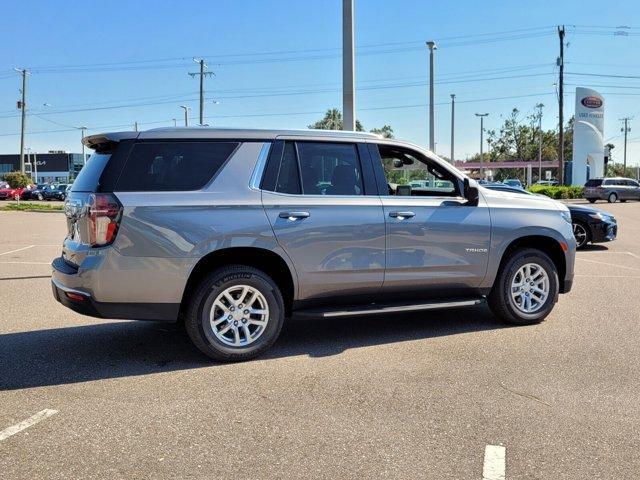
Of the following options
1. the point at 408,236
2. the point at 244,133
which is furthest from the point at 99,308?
the point at 408,236

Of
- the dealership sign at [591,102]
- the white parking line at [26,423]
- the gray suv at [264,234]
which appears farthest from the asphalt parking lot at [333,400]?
the dealership sign at [591,102]

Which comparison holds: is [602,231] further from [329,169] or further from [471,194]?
[329,169]

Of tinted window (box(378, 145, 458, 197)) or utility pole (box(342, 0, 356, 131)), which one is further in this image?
utility pole (box(342, 0, 356, 131))

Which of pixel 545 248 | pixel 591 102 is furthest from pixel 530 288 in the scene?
pixel 591 102

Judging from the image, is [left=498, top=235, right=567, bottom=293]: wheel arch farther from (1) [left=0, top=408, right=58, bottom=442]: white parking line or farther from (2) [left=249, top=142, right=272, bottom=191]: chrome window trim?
(1) [left=0, top=408, right=58, bottom=442]: white parking line

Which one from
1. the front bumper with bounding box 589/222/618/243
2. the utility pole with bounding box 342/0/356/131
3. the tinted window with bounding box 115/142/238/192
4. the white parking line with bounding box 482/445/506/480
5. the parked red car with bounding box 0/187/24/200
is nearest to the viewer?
the white parking line with bounding box 482/445/506/480

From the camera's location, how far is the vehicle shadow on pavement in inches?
197

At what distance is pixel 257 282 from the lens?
5.21 m

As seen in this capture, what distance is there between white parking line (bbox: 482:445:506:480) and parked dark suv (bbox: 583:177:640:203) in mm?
40507

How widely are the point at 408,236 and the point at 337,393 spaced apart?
1840mm

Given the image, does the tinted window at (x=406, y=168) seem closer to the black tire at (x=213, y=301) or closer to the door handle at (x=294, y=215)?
the door handle at (x=294, y=215)

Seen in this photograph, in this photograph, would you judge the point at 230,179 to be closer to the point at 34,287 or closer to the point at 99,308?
the point at 99,308

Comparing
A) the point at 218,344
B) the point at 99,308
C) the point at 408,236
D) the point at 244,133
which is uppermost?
the point at 244,133

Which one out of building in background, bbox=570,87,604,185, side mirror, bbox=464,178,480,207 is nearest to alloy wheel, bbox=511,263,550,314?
side mirror, bbox=464,178,480,207
